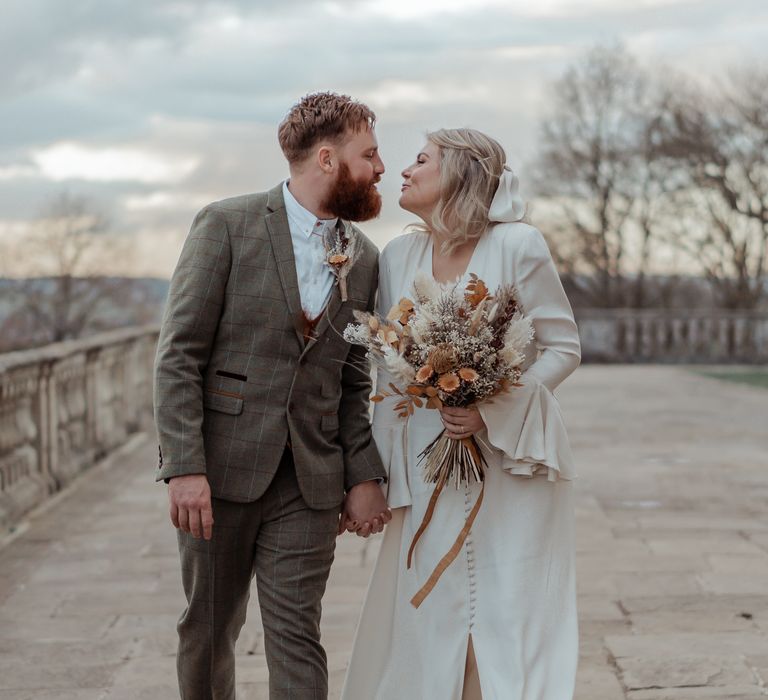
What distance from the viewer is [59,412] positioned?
955cm

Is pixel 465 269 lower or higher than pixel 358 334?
higher

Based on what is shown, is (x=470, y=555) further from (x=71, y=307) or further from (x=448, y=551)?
(x=71, y=307)

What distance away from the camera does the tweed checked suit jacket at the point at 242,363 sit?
3.40 metres

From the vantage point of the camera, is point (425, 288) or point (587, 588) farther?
point (587, 588)

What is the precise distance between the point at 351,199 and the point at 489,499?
975mm

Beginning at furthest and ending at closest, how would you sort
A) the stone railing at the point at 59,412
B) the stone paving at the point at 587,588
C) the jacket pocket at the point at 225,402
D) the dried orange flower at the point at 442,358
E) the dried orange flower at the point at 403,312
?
the stone railing at the point at 59,412 → the stone paving at the point at 587,588 → the jacket pocket at the point at 225,402 → the dried orange flower at the point at 403,312 → the dried orange flower at the point at 442,358

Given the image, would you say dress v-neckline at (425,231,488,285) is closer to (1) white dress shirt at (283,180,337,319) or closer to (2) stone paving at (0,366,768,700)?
(1) white dress shirt at (283,180,337,319)

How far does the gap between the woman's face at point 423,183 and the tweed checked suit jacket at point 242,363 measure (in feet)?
1.28

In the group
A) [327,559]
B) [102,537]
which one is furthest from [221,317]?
[102,537]

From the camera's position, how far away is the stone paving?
15.7 feet

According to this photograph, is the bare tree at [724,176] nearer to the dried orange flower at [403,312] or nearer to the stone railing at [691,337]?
the stone railing at [691,337]

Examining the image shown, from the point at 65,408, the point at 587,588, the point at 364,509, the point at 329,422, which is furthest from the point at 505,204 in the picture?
the point at 65,408

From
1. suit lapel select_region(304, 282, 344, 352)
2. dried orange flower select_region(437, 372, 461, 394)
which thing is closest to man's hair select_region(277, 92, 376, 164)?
suit lapel select_region(304, 282, 344, 352)

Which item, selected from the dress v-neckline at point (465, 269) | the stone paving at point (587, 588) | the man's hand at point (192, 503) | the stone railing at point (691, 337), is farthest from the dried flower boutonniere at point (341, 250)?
the stone railing at point (691, 337)
